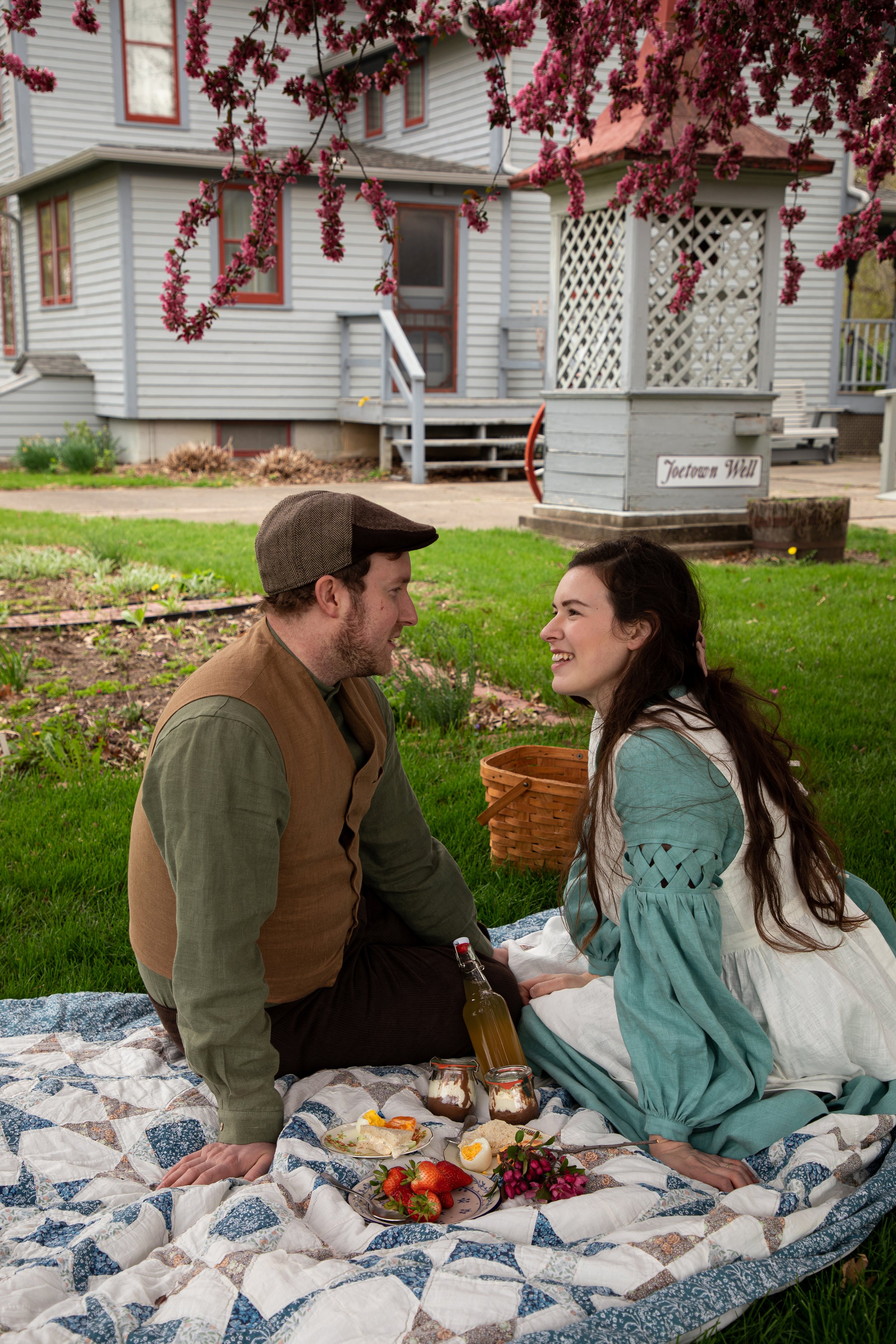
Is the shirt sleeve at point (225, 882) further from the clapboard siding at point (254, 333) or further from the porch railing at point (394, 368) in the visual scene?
the clapboard siding at point (254, 333)

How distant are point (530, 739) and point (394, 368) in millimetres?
12713

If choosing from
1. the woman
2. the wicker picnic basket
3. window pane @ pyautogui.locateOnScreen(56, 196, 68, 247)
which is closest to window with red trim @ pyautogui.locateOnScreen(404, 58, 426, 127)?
window pane @ pyautogui.locateOnScreen(56, 196, 68, 247)

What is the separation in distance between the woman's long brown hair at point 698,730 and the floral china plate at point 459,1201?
740 millimetres

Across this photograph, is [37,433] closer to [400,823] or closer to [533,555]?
[533,555]

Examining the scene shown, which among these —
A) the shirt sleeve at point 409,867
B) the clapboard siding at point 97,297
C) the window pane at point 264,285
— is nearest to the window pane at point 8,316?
the clapboard siding at point 97,297

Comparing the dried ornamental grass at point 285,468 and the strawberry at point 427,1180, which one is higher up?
the dried ornamental grass at point 285,468

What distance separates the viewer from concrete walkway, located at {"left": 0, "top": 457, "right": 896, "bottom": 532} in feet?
41.6

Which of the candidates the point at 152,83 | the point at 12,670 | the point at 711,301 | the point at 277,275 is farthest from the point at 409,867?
the point at 152,83

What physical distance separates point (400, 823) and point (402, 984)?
1.29 feet

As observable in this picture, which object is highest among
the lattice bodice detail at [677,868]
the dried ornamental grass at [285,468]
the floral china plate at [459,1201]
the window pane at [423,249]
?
the window pane at [423,249]

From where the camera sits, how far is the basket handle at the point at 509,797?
12.6 feet

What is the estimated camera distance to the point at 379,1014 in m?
2.81

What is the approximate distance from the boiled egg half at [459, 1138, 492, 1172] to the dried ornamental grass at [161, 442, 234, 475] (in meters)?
15.6

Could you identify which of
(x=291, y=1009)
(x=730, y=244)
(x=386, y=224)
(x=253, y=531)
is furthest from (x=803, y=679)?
(x=253, y=531)
